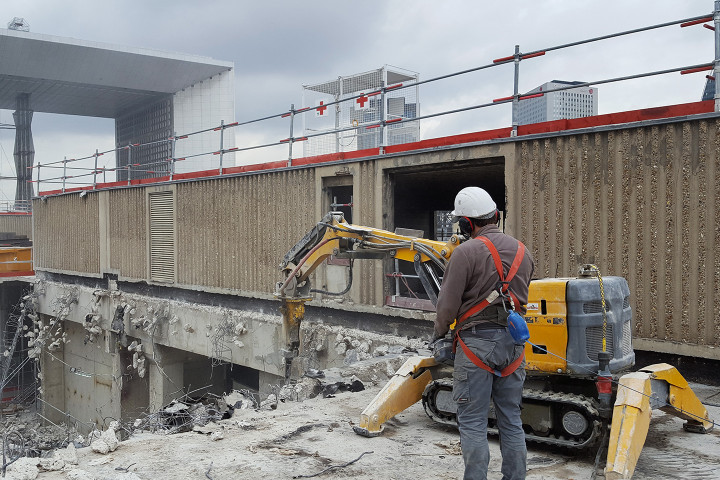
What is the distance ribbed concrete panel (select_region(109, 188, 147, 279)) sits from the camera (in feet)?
49.3

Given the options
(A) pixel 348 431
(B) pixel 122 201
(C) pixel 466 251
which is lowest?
(A) pixel 348 431

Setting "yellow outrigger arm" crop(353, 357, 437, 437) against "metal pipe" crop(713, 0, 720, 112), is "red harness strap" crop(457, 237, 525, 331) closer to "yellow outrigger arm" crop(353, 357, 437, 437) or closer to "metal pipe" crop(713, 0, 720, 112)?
"yellow outrigger arm" crop(353, 357, 437, 437)

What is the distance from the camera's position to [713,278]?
6258mm

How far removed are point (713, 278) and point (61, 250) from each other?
705 inches

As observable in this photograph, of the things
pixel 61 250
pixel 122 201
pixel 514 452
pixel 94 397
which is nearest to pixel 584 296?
pixel 514 452

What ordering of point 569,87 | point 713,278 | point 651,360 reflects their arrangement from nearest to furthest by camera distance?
point 713,278 < point 651,360 < point 569,87

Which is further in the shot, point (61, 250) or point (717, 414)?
point (61, 250)

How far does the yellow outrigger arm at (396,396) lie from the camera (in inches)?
209

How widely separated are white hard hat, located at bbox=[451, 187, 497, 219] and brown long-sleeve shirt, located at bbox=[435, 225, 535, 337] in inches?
6.9

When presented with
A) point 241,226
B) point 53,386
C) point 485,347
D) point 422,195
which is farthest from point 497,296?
point 53,386

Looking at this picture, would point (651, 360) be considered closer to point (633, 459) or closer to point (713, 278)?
point (713, 278)

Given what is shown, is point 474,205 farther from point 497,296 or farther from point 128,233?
point 128,233

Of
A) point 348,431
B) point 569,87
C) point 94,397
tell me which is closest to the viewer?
point 348,431

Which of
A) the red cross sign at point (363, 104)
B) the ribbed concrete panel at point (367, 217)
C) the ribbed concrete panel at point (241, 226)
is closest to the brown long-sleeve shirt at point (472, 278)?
the ribbed concrete panel at point (367, 217)
